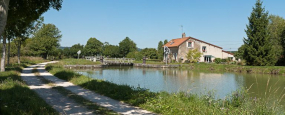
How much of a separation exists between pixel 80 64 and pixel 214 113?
34712mm

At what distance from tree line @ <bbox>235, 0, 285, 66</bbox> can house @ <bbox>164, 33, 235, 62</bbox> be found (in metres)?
14.7

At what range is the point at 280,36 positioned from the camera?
116 feet

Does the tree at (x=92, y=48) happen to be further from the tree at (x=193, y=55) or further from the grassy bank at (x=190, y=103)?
the grassy bank at (x=190, y=103)

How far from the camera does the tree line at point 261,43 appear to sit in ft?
107

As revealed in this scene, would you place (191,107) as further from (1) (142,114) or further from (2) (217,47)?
(2) (217,47)

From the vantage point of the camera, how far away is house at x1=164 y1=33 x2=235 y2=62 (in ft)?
157

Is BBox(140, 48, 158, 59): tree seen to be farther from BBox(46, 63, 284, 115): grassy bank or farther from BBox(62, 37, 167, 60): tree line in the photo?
BBox(46, 63, 284, 115): grassy bank

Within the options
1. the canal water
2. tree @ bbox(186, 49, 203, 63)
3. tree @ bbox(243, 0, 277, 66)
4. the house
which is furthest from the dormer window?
the canal water

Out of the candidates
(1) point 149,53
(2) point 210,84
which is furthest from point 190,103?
(1) point 149,53

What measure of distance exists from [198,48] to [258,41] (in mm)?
16587

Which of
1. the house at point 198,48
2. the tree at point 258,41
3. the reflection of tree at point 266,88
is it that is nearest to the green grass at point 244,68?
the tree at point 258,41

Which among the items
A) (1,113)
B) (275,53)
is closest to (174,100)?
(1,113)

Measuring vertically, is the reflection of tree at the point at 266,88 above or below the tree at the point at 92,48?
below

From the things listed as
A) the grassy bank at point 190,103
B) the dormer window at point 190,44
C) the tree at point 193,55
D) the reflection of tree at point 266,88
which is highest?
the dormer window at point 190,44
